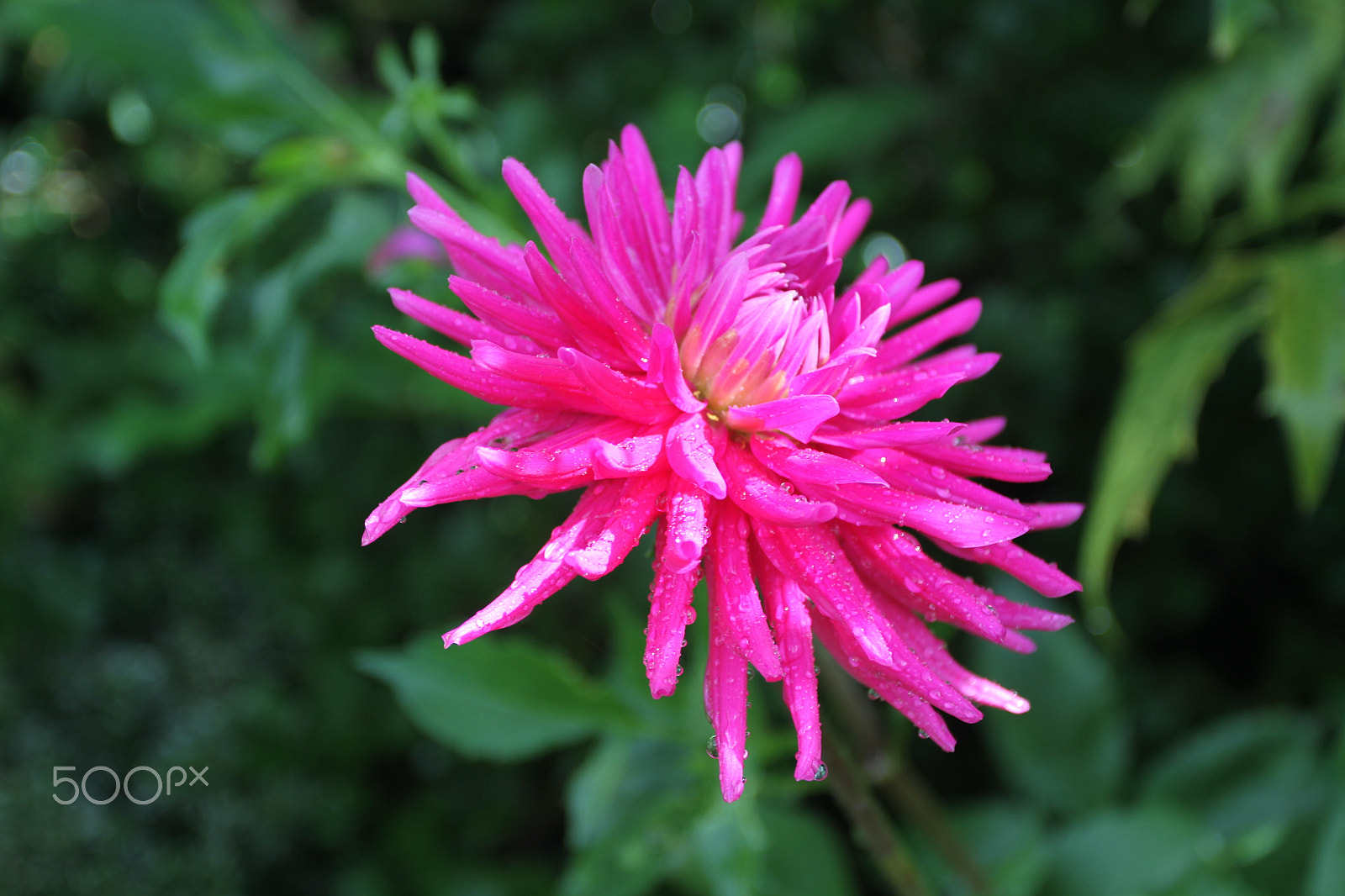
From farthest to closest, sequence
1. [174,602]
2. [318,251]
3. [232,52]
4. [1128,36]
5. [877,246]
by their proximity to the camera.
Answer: [174,602] → [1128,36] → [877,246] → [232,52] → [318,251]

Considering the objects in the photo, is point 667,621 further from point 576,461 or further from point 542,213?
point 542,213

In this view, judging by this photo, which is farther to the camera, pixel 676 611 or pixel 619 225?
pixel 619 225

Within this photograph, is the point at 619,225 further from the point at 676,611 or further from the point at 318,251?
the point at 318,251

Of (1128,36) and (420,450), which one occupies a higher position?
(1128,36)

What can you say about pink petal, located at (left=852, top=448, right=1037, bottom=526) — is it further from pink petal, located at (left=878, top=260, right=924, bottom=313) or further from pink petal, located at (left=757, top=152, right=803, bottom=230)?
pink petal, located at (left=757, top=152, right=803, bottom=230)

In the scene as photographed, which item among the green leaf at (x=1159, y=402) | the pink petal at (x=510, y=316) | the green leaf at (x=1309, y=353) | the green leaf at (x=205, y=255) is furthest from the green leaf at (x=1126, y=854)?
the green leaf at (x=205, y=255)

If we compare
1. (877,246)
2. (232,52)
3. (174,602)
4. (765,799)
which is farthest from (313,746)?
(877,246)

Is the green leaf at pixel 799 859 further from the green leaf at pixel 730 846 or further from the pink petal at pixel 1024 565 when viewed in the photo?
the pink petal at pixel 1024 565

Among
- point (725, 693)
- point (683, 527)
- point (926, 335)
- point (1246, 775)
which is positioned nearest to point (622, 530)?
point (683, 527)
